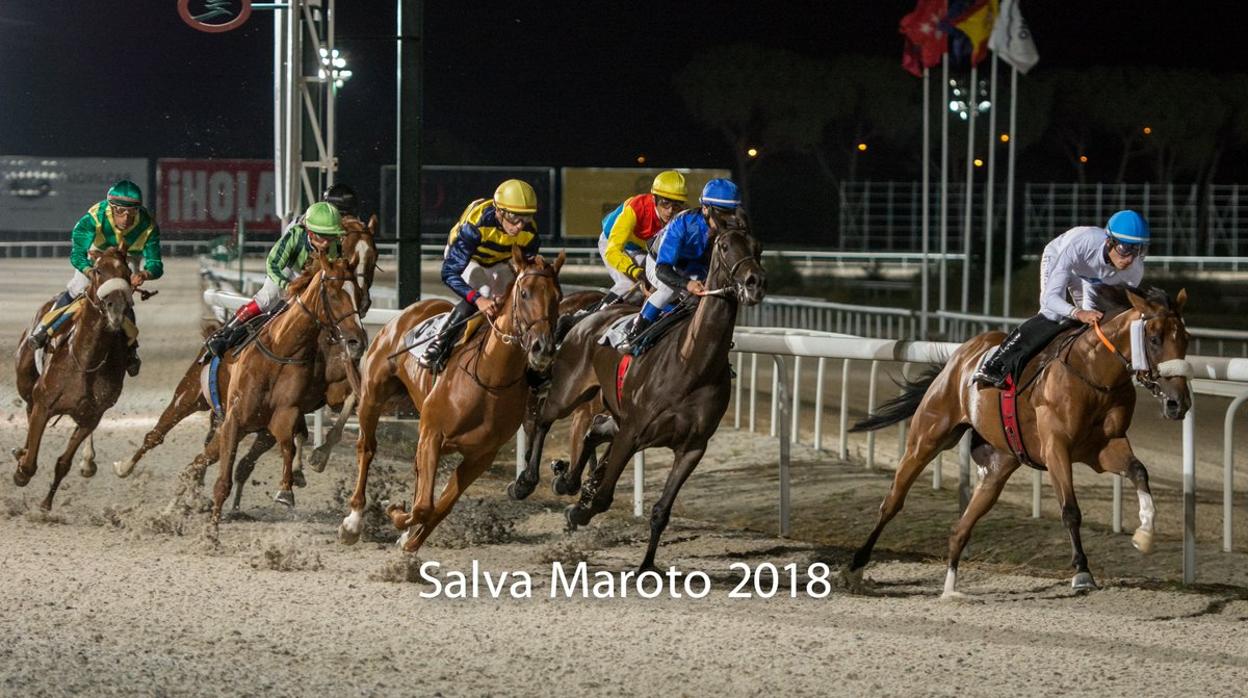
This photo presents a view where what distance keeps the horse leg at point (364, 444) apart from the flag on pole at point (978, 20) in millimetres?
16978

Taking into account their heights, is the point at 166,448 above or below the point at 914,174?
below

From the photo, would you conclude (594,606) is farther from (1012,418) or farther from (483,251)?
(483,251)

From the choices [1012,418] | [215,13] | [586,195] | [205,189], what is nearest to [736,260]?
[1012,418]

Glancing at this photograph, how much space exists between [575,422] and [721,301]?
1902 mm

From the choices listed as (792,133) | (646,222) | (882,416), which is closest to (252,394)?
(646,222)

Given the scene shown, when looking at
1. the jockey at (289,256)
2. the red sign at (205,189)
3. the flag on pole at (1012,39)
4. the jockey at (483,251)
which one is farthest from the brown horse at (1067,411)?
the red sign at (205,189)

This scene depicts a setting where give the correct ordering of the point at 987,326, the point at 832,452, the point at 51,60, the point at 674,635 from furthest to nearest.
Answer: the point at 51,60, the point at 987,326, the point at 832,452, the point at 674,635

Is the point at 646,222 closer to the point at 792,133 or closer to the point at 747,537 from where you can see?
the point at 747,537

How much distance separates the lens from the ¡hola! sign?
10258 mm

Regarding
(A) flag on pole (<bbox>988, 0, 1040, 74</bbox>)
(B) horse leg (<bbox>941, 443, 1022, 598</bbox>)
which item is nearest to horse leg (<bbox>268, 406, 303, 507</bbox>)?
(B) horse leg (<bbox>941, 443, 1022, 598</bbox>)

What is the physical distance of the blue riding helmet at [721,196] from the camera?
6441mm

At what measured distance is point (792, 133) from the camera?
5397 cm

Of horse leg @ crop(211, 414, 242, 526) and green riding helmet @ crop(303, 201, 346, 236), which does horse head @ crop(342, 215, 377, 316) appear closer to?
green riding helmet @ crop(303, 201, 346, 236)

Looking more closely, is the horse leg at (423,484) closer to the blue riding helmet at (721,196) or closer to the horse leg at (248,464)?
the blue riding helmet at (721,196)
